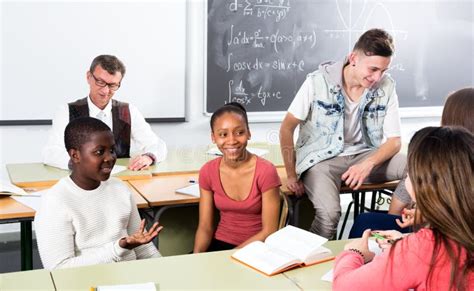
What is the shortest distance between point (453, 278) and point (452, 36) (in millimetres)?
4570

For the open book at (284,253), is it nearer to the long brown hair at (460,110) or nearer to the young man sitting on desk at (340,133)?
the long brown hair at (460,110)

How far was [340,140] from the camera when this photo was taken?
3.40 metres

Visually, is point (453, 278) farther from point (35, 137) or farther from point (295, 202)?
point (35, 137)

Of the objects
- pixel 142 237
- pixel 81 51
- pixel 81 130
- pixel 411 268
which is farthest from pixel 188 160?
pixel 411 268

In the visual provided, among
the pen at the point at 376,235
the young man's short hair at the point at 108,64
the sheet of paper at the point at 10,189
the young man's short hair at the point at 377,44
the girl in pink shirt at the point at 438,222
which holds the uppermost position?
the young man's short hair at the point at 377,44

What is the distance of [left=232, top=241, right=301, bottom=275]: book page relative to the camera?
193cm

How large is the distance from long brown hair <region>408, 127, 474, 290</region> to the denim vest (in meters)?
1.77

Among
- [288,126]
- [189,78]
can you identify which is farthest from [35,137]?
[288,126]

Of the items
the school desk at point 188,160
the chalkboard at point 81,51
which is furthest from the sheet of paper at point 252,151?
the chalkboard at point 81,51

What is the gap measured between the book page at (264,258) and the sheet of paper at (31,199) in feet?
3.70

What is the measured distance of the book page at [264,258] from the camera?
1933 millimetres

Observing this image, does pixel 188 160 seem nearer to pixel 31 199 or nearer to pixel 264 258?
pixel 31 199

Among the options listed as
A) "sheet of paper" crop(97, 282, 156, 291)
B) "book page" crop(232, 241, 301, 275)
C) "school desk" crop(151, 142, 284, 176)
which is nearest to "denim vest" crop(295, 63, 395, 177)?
"school desk" crop(151, 142, 284, 176)

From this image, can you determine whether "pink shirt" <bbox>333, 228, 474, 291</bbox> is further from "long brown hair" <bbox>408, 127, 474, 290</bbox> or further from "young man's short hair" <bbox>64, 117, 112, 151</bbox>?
"young man's short hair" <bbox>64, 117, 112, 151</bbox>
